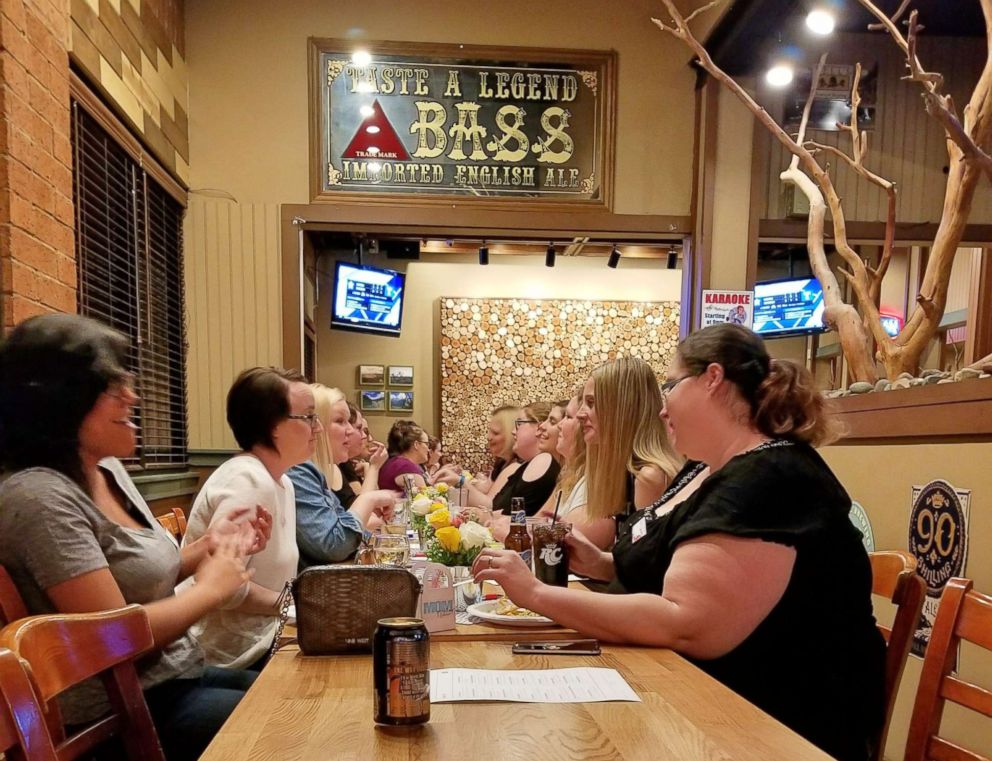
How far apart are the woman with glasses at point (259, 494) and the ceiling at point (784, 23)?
338cm

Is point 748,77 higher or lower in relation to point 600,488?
higher

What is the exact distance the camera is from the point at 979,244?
17.6 feet

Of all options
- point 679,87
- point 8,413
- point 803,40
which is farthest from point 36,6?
point 803,40

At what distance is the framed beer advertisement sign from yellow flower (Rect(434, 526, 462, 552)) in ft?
11.3

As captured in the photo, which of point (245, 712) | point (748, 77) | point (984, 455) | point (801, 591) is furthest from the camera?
point (748, 77)

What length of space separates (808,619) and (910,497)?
1.14m

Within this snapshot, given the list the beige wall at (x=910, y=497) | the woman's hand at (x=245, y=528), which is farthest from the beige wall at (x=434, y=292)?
the woman's hand at (x=245, y=528)

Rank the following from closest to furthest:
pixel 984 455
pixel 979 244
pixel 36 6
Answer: pixel 984 455, pixel 36 6, pixel 979 244

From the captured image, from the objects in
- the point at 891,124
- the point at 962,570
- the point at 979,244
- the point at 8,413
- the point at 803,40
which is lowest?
the point at 962,570

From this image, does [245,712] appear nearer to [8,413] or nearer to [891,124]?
[8,413]

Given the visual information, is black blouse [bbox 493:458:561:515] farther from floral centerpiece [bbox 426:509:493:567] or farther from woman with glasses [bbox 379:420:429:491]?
floral centerpiece [bbox 426:509:493:567]

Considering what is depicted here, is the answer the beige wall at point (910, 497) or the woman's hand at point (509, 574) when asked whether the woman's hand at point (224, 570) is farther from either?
the beige wall at point (910, 497)

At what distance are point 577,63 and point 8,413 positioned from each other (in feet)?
14.6

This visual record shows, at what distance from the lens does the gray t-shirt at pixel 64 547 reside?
1406mm
